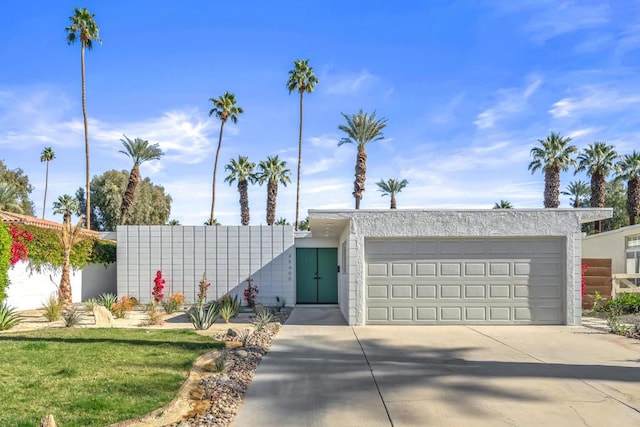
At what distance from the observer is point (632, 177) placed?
40.2 meters

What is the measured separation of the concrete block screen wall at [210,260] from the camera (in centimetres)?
2011

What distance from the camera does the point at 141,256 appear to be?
20.4 meters

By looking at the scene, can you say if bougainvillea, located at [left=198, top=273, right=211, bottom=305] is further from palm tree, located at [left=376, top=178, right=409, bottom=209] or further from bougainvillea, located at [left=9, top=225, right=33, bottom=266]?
palm tree, located at [left=376, top=178, right=409, bottom=209]

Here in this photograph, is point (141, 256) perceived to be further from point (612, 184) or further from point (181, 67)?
point (612, 184)

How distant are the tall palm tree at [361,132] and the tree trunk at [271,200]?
277 inches

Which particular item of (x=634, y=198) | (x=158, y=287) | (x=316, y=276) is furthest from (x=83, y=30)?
(x=634, y=198)

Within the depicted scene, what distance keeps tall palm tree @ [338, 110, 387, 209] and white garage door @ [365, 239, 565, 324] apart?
25871mm

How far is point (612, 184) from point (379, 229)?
45.9 meters

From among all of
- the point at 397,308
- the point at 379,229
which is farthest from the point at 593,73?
the point at 397,308

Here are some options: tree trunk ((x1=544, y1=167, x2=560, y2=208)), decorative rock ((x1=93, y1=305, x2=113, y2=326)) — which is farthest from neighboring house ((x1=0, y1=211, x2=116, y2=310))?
tree trunk ((x1=544, y1=167, x2=560, y2=208))

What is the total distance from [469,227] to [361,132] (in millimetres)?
25938

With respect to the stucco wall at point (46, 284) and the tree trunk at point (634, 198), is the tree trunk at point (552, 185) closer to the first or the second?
the tree trunk at point (634, 198)

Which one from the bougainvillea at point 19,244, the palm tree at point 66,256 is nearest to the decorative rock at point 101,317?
the palm tree at point 66,256

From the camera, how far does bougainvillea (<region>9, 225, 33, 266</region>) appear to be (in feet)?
55.2
